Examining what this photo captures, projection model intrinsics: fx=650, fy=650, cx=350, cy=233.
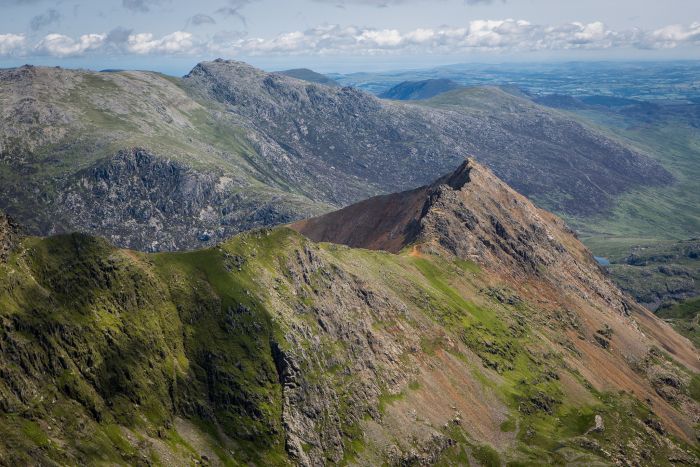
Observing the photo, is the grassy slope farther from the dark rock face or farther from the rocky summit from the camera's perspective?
the dark rock face

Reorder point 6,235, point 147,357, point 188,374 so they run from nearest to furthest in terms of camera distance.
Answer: point 6,235 < point 147,357 < point 188,374

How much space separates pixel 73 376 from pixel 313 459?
61597 mm

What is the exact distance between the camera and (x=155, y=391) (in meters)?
149

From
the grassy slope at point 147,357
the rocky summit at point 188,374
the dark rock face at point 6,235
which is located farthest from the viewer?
the dark rock face at point 6,235

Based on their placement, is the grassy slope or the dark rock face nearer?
the grassy slope

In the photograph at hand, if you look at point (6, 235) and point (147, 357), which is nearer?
point (6, 235)

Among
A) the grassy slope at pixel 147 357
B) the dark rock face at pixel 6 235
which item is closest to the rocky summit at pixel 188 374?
the grassy slope at pixel 147 357

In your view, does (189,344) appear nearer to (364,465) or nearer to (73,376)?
(73,376)

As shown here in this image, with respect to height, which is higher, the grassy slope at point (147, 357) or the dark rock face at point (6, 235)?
the dark rock face at point (6, 235)

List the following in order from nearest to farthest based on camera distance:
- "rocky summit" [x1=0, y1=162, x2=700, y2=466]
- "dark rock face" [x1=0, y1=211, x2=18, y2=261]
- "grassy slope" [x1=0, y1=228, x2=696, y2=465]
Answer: "grassy slope" [x1=0, y1=228, x2=696, y2=465]
"rocky summit" [x1=0, y1=162, x2=700, y2=466]
"dark rock face" [x1=0, y1=211, x2=18, y2=261]

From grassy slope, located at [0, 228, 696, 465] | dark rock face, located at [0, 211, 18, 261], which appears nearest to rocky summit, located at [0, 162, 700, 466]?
grassy slope, located at [0, 228, 696, 465]

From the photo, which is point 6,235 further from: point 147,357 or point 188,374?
point 188,374

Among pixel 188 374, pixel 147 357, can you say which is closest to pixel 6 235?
pixel 147 357

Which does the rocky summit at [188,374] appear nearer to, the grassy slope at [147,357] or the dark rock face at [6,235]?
the grassy slope at [147,357]
